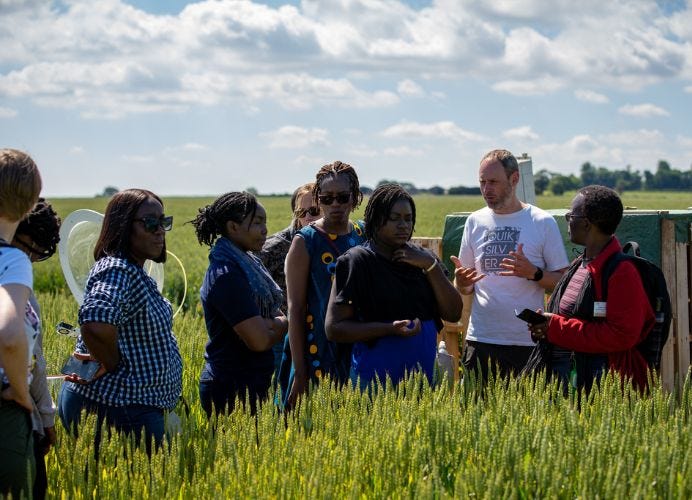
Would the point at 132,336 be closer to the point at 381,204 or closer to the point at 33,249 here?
the point at 33,249

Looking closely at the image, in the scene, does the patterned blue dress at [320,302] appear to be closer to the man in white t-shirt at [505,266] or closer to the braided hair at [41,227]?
the man in white t-shirt at [505,266]

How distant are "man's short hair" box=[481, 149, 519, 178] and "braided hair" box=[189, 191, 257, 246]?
1703mm

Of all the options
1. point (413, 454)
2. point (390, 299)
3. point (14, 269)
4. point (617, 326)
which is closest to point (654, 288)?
point (617, 326)

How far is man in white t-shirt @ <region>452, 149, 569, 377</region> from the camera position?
18.9ft

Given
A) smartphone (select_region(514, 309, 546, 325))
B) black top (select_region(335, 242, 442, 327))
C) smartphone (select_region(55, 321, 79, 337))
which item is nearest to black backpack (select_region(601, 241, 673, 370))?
smartphone (select_region(514, 309, 546, 325))

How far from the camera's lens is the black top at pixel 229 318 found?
452 centimetres

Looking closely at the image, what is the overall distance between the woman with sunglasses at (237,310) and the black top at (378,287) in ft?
1.44

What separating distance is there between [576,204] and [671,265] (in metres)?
1.61

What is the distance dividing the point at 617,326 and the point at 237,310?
1.89 meters

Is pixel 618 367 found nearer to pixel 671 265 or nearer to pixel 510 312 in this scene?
pixel 510 312

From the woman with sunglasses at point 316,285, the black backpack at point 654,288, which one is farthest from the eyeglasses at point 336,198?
the black backpack at point 654,288

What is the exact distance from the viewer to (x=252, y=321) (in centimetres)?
451

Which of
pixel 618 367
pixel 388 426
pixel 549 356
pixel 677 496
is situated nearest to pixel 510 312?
pixel 549 356

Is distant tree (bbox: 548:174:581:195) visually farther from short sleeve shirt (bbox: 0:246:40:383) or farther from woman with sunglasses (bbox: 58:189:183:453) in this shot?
short sleeve shirt (bbox: 0:246:40:383)
